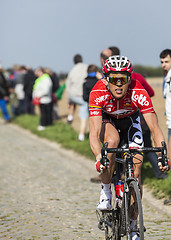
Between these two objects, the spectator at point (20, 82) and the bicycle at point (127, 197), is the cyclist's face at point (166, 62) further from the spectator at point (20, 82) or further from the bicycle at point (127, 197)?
the spectator at point (20, 82)

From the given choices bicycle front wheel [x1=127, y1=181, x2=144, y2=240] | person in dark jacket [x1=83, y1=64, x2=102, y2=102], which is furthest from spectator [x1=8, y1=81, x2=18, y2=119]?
bicycle front wheel [x1=127, y1=181, x2=144, y2=240]

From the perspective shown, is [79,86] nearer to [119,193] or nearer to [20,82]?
[20,82]

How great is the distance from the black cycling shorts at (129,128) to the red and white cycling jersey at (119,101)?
158 mm

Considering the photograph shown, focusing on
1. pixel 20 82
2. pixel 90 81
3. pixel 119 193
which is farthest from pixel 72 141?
pixel 119 193

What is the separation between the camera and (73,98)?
14109 millimetres

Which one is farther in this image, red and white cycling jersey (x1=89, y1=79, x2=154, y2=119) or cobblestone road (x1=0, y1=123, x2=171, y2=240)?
cobblestone road (x1=0, y1=123, x2=171, y2=240)

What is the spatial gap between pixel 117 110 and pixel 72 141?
914 centimetres

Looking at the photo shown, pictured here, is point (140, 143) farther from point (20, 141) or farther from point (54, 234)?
point (20, 141)

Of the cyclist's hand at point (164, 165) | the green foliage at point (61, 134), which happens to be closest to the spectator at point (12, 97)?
the green foliage at point (61, 134)

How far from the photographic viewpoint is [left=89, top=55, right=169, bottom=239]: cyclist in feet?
16.5

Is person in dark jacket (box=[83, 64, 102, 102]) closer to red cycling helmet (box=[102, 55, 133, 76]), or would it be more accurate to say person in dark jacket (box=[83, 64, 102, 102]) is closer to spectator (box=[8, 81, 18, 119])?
red cycling helmet (box=[102, 55, 133, 76])

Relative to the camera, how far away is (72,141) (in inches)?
564

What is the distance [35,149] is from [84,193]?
5.55 metres

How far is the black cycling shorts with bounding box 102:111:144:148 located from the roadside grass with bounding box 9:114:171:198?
2.79 metres
